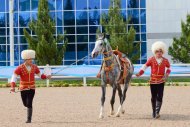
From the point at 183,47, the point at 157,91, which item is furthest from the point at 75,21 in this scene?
the point at 157,91

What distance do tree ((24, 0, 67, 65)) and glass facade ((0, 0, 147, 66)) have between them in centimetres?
947

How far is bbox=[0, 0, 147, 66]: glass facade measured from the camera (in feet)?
165

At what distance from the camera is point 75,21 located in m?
50.8

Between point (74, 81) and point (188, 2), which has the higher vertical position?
point (188, 2)

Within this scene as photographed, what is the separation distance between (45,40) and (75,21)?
11369mm

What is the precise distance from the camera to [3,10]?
2032 inches

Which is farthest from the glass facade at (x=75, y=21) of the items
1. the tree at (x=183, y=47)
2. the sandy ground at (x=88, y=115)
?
the sandy ground at (x=88, y=115)

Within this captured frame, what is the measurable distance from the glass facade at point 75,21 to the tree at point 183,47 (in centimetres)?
860

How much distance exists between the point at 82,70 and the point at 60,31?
18.7m

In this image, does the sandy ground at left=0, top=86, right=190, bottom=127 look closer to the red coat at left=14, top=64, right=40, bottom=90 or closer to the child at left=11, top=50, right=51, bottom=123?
the child at left=11, top=50, right=51, bottom=123

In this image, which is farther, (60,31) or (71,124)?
(60,31)

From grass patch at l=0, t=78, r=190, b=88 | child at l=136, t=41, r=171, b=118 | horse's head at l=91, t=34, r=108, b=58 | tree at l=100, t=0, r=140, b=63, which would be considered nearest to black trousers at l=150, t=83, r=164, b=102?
child at l=136, t=41, r=171, b=118

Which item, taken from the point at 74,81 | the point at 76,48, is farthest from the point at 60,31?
the point at 74,81

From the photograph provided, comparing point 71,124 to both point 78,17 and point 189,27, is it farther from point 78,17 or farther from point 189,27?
point 78,17
